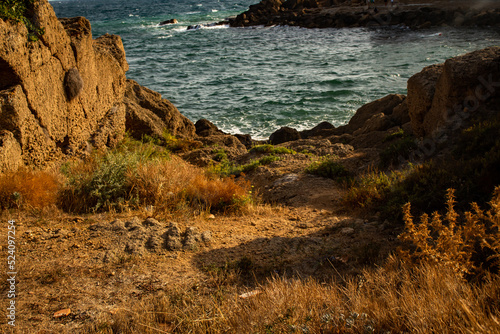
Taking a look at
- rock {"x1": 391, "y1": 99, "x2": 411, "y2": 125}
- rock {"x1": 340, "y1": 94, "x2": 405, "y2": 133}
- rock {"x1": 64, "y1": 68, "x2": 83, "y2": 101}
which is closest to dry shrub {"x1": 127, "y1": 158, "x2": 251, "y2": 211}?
rock {"x1": 64, "y1": 68, "x2": 83, "y2": 101}

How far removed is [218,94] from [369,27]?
26401mm

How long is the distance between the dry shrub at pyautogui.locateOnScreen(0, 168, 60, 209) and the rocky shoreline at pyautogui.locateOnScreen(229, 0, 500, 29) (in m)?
40.2

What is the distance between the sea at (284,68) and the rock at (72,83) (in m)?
8.82

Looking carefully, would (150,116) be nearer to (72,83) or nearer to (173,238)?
(72,83)

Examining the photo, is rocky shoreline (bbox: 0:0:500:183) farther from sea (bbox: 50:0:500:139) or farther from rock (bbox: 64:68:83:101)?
sea (bbox: 50:0:500:139)

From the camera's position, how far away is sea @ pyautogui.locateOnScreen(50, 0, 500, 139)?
1830cm

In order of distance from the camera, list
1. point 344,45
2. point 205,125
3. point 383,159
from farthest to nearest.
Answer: point 344,45
point 205,125
point 383,159

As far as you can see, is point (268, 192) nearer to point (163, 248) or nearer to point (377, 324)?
point (163, 248)

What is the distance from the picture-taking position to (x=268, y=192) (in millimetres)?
7781

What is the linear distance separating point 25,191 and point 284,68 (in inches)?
903

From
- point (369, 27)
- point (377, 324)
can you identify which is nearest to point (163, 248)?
point (377, 324)

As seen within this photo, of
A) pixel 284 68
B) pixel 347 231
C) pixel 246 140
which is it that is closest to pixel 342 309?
pixel 347 231

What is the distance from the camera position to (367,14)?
43.4 metres

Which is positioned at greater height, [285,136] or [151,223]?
[151,223]
